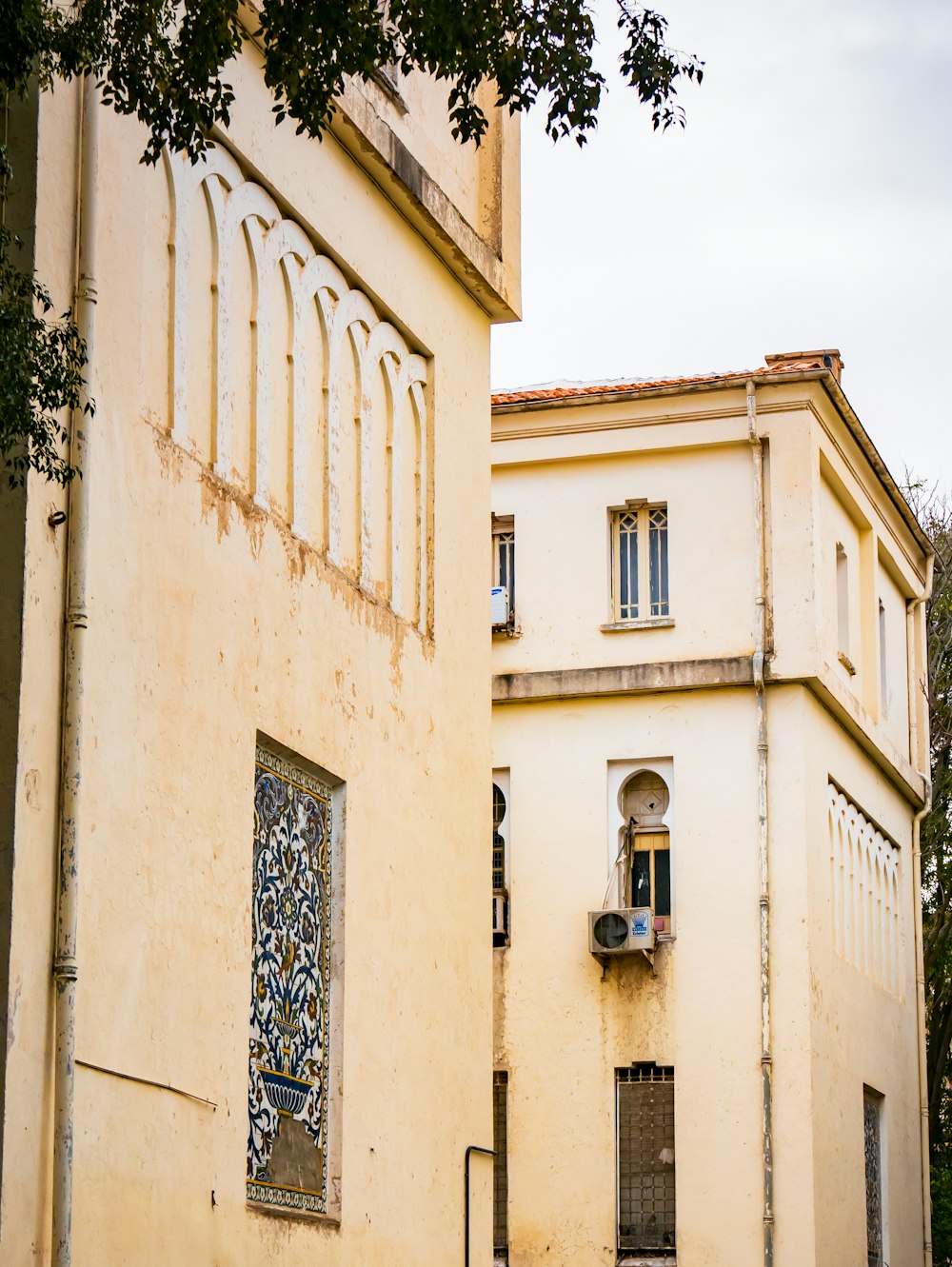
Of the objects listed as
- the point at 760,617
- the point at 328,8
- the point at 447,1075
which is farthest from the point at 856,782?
the point at 328,8

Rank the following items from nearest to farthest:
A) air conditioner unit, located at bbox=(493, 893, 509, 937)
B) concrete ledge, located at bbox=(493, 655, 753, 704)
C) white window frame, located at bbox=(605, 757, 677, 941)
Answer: white window frame, located at bbox=(605, 757, 677, 941), concrete ledge, located at bbox=(493, 655, 753, 704), air conditioner unit, located at bbox=(493, 893, 509, 937)

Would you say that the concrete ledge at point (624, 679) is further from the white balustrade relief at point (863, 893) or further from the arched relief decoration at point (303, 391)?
the arched relief decoration at point (303, 391)

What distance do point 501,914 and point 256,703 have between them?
12246mm

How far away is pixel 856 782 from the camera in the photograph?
85.1 ft

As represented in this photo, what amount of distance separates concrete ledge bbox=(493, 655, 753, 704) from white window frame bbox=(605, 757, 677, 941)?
2.53 ft

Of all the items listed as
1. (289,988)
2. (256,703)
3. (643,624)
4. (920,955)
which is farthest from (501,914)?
(256,703)

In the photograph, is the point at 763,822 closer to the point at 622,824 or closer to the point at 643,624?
the point at 622,824

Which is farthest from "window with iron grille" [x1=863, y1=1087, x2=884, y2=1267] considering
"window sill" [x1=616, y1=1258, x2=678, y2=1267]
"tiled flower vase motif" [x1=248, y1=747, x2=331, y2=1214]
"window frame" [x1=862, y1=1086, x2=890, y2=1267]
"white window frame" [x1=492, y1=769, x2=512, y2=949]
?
"tiled flower vase motif" [x1=248, y1=747, x2=331, y2=1214]

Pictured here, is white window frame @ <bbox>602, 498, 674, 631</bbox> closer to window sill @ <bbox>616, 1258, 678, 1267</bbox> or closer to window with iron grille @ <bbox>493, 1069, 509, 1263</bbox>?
window with iron grille @ <bbox>493, 1069, 509, 1263</bbox>

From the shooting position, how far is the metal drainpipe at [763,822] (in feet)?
Result: 74.1

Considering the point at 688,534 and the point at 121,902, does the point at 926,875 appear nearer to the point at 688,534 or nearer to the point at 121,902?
the point at 688,534

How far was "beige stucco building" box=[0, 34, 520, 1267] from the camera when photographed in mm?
10219

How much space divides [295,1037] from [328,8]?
589 cm

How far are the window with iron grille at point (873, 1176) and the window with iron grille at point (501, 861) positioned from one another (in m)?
4.62
